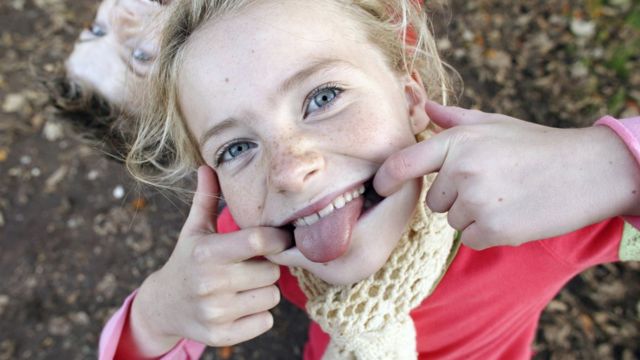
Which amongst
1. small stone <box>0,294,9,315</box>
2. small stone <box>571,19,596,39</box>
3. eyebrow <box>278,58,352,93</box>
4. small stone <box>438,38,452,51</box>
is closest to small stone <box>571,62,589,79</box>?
small stone <box>571,19,596,39</box>

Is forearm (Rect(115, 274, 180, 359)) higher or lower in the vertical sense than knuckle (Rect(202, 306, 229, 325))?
lower

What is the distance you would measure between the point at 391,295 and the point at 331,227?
15.3 inches

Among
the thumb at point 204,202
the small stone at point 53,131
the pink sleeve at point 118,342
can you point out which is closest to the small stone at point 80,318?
the small stone at point 53,131

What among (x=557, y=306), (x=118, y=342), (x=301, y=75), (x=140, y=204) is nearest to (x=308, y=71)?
(x=301, y=75)

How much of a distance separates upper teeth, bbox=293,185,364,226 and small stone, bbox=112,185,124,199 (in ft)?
9.47

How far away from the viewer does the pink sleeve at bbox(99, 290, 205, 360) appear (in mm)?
1948

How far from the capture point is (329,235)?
4.64 ft

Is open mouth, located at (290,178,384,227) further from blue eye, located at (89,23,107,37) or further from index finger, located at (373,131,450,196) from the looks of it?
blue eye, located at (89,23,107,37)

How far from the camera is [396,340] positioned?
174 centimetres

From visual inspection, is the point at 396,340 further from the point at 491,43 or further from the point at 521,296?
the point at 491,43

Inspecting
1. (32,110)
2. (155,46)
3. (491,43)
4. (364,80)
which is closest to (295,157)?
(364,80)

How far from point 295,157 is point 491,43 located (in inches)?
126

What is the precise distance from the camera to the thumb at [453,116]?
4.65ft

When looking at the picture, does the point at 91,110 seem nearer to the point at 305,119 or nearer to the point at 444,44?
the point at 305,119
